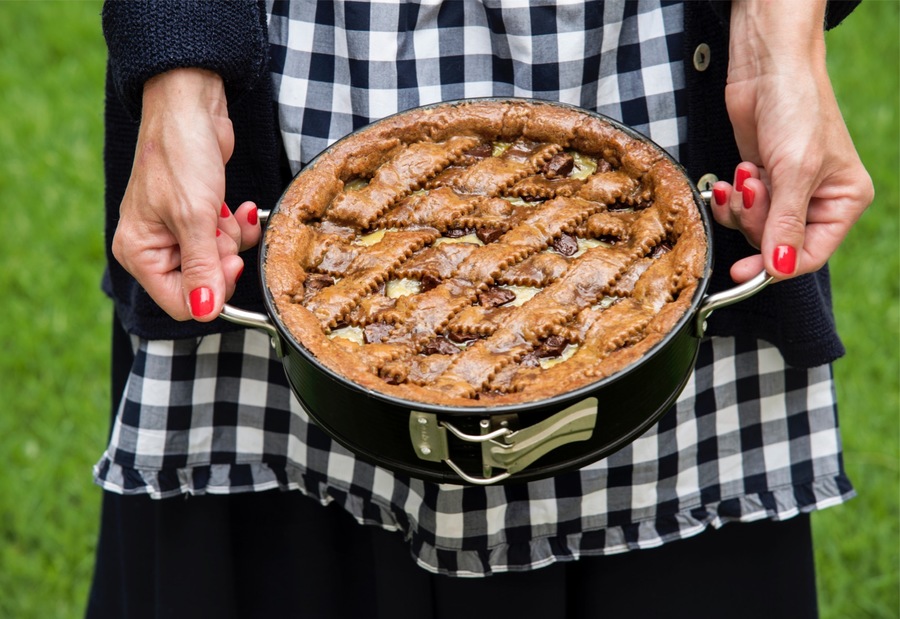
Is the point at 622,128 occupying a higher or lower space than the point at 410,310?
higher

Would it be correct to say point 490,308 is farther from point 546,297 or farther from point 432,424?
point 432,424

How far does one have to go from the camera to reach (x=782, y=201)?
145 centimetres

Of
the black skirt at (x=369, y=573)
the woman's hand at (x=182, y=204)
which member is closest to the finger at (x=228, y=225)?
the woman's hand at (x=182, y=204)

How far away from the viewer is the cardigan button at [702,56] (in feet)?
5.36

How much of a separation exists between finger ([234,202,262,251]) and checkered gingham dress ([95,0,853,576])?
0.19m

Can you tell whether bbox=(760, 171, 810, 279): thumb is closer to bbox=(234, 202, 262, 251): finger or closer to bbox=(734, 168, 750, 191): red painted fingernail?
bbox=(734, 168, 750, 191): red painted fingernail

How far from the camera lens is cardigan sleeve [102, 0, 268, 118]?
1.51 metres

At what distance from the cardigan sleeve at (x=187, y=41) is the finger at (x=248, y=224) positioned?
18cm

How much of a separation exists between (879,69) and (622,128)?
3298mm

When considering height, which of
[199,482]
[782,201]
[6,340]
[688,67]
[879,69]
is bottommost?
[6,340]

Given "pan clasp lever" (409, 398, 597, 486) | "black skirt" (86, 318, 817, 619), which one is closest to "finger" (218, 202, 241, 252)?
"pan clasp lever" (409, 398, 597, 486)

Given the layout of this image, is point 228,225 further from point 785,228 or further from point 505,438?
point 785,228

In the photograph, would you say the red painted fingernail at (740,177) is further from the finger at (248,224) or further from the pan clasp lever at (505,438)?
the finger at (248,224)

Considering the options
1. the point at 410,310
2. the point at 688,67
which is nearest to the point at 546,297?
the point at 410,310
